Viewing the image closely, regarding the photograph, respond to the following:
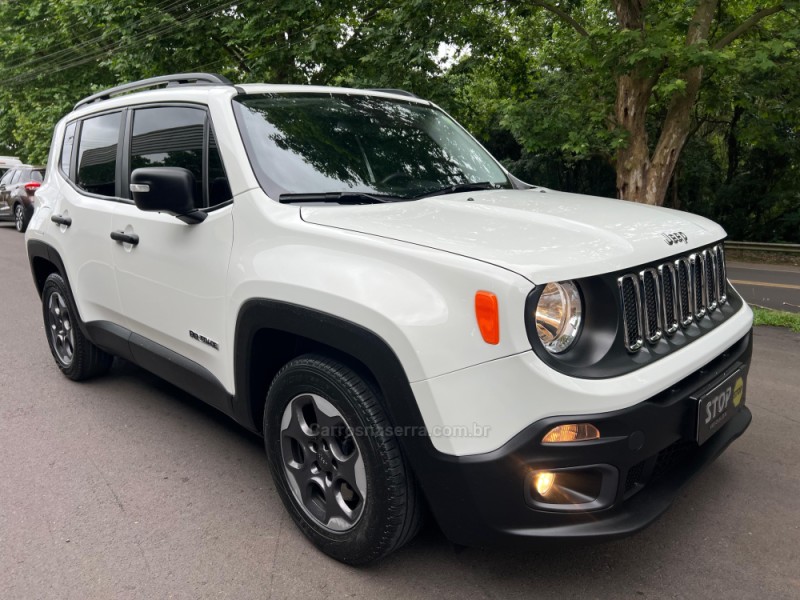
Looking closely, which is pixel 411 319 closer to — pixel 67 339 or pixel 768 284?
pixel 67 339

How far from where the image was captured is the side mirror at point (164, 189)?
2.79m

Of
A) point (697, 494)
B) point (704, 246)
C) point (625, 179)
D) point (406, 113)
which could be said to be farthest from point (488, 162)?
point (625, 179)

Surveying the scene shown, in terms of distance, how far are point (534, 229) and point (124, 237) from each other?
2254 mm

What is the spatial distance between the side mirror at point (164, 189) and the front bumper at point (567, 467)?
61.4 inches

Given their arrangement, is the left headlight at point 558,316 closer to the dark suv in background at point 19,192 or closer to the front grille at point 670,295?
the front grille at point 670,295

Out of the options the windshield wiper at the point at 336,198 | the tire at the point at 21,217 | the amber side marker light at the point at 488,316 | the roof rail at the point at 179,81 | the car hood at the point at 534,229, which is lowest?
the tire at the point at 21,217

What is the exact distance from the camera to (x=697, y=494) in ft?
10.1

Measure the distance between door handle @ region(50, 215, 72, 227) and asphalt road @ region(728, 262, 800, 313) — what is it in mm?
7544

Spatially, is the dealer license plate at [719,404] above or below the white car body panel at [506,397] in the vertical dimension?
below

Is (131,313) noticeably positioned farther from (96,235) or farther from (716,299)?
(716,299)

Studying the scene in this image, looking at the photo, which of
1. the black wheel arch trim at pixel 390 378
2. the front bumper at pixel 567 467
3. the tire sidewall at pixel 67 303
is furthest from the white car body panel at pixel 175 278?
the front bumper at pixel 567 467

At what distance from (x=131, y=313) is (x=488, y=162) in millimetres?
2153

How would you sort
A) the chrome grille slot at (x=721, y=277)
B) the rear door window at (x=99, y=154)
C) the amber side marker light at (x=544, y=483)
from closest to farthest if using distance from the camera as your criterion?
the amber side marker light at (x=544, y=483)
the chrome grille slot at (x=721, y=277)
the rear door window at (x=99, y=154)

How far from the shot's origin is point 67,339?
188 inches
